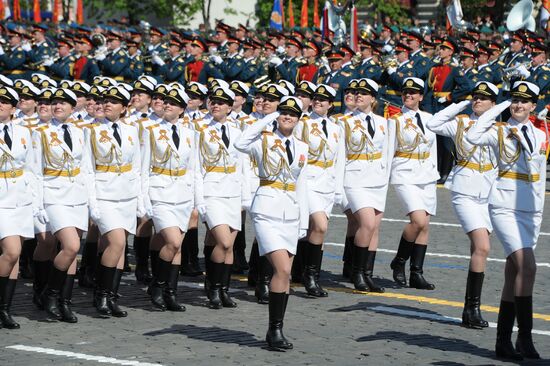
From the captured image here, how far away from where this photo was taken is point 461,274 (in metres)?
15.3

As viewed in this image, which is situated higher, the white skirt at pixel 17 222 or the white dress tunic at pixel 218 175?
the white dress tunic at pixel 218 175

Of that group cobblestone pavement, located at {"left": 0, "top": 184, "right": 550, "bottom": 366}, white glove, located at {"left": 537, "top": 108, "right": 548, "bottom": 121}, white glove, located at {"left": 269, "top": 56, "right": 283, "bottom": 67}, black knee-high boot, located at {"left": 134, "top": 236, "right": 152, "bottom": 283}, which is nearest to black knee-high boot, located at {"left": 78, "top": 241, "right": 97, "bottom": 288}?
cobblestone pavement, located at {"left": 0, "top": 184, "right": 550, "bottom": 366}

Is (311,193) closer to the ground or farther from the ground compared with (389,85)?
closer to the ground

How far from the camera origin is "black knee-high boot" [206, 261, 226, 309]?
13.4 metres

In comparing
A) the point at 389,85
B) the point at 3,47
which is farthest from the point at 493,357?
the point at 3,47

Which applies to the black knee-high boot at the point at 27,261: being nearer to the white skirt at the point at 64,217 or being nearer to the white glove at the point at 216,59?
the white skirt at the point at 64,217

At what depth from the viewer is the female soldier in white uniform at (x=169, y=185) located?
43.8 feet

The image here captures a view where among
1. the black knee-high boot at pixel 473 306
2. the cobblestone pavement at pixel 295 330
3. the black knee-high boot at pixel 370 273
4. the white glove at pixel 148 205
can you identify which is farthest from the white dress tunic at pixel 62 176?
the black knee-high boot at pixel 473 306

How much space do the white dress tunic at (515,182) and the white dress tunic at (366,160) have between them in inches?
121

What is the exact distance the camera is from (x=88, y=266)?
14.6 m

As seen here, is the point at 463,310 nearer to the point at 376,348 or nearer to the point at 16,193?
the point at 376,348

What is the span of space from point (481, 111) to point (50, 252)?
4.15m

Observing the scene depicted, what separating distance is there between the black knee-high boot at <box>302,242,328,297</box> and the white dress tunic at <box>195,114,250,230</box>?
838 mm

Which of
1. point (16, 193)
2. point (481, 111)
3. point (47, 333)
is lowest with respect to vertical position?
point (47, 333)
